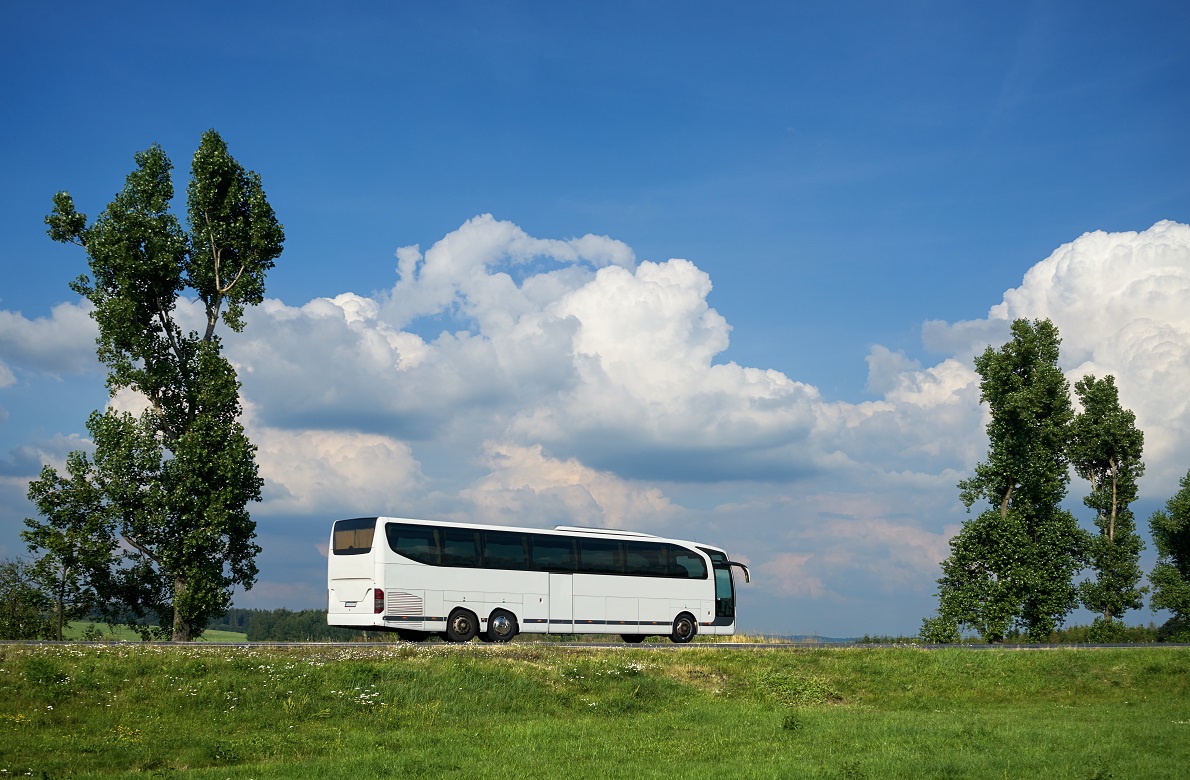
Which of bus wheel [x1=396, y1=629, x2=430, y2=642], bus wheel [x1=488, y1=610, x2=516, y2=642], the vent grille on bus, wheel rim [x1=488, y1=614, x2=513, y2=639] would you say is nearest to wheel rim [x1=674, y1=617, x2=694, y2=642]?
bus wheel [x1=488, y1=610, x2=516, y2=642]

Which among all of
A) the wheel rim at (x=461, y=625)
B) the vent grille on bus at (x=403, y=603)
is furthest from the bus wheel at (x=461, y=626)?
the vent grille on bus at (x=403, y=603)

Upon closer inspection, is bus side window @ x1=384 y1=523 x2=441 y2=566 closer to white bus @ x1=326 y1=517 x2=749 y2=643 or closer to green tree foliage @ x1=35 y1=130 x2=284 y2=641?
white bus @ x1=326 y1=517 x2=749 y2=643

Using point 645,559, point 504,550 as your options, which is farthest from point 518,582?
point 645,559

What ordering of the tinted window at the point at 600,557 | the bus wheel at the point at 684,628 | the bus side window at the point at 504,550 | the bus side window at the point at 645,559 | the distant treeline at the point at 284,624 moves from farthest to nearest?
the distant treeline at the point at 284,624, the bus wheel at the point at 684,628, the bus side window at the point at 645,559, the tinted window at the point at 600,557, the bus side window at the point at 504,550

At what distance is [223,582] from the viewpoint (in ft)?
134

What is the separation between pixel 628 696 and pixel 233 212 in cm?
2907

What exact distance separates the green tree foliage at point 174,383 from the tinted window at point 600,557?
44.3 feet

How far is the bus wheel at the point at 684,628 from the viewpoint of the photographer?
40156mm

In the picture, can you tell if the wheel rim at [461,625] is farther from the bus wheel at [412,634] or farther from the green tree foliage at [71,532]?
the green tree foliage at [71,532]

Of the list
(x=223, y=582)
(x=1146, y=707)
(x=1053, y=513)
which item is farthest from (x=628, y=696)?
(x=1053, y=513)

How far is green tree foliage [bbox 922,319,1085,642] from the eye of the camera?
50.4m

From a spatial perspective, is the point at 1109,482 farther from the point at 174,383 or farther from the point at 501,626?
the point at 174,383

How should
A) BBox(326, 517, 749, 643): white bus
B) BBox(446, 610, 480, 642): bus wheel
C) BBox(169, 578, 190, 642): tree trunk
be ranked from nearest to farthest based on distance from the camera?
BBox(326, 517, 749, 643): white bus, BBox(446, 610, 480, 642): bus wheel, BBox(169, 578, 190, 642): tree trunk

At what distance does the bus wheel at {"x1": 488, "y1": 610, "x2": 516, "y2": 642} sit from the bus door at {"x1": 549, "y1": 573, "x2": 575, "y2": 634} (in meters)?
1.63
